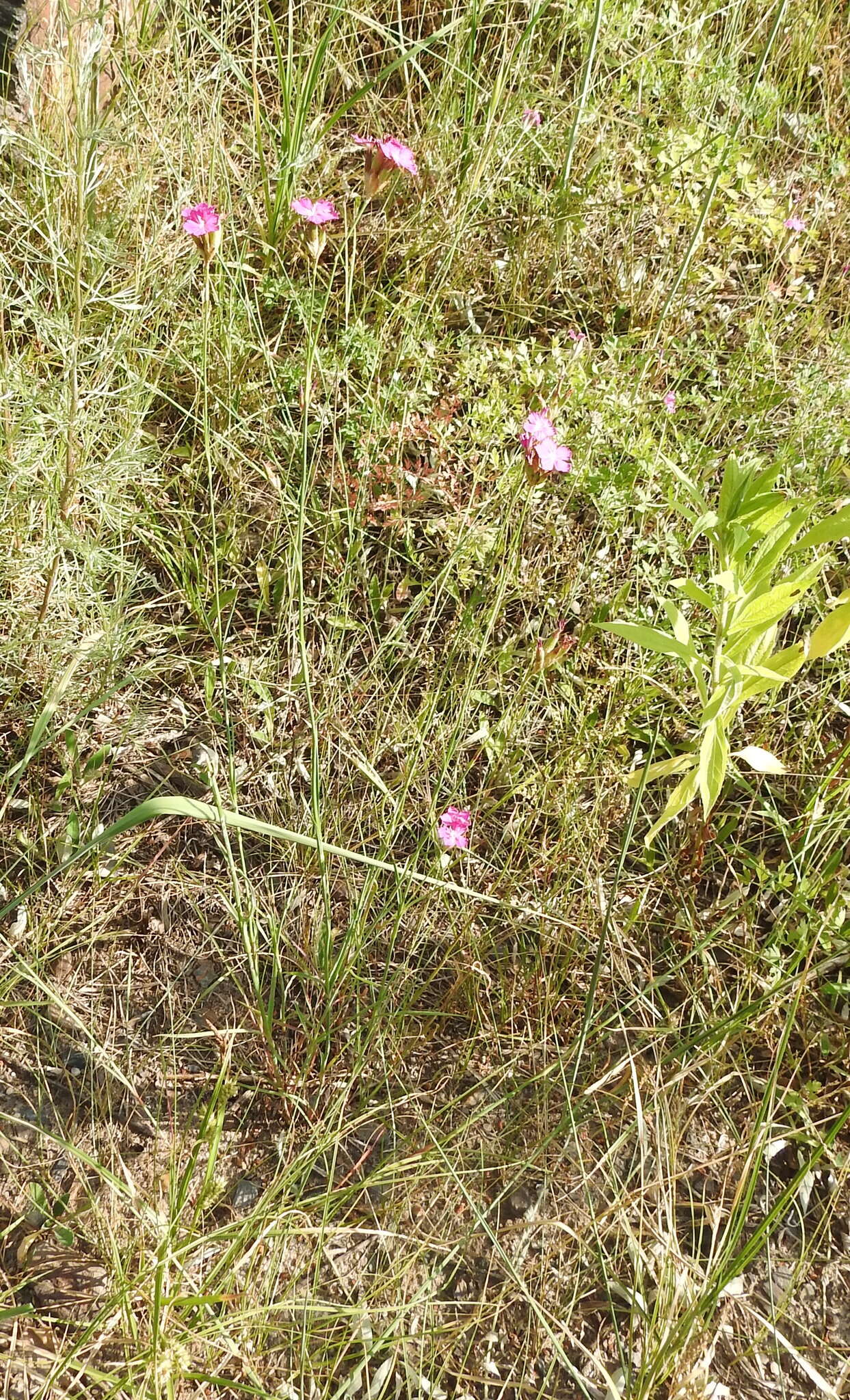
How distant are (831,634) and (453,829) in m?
0.71

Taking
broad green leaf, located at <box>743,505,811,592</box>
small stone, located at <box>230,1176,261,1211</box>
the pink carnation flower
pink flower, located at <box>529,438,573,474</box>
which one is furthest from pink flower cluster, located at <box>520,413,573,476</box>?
small stone, located at <box>230,1176,261,1211</box>

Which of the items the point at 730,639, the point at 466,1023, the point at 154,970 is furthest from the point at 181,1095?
the point at 730,639

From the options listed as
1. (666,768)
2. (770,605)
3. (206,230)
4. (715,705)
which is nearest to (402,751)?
(666,768)

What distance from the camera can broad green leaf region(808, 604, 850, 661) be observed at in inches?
69.3

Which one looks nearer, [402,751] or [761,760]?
[761,760]

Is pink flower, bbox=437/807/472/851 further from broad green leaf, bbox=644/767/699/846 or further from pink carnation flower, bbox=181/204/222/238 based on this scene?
pink carnation flower, bbox=181/204/222/238

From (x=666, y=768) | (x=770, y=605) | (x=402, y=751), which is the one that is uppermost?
(x=770, y=605)

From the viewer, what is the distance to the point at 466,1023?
1747 mm

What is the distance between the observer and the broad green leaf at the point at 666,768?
5.54 ft

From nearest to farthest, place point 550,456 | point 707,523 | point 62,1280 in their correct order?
point 62,1280 → point 707,523 → point 550,456

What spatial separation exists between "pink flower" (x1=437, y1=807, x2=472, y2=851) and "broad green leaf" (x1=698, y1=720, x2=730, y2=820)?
38 centimetres

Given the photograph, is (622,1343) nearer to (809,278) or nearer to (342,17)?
(809,278)

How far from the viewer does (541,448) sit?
1679 millimetres

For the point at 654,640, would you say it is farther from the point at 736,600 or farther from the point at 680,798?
the point at 680,798
